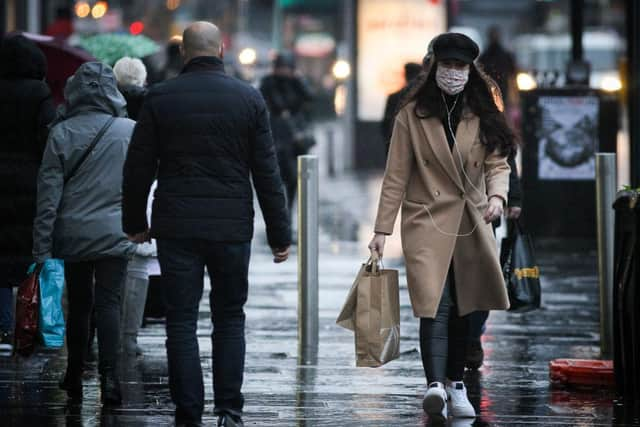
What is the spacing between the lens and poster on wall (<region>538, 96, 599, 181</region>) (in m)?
15.9

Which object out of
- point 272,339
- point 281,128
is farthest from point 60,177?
point 281,128

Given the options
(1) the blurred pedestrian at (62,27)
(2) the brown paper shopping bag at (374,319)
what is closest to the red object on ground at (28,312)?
(2) the brown paper shopping bag at (374,319)

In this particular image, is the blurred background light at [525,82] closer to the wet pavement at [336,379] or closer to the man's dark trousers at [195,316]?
the wet pavement at [336,379]

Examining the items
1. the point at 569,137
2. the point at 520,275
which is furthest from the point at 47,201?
the point at 569,137

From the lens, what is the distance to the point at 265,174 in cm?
709

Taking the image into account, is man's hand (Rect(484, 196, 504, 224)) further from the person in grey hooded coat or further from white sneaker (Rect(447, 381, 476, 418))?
the person in grey hooded coat

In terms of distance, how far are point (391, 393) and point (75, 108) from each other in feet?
7.32

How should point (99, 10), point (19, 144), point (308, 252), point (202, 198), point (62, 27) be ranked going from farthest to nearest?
point (99, 10), point (62, 27), point (308, 252), point (19, 144), point (202, 198)

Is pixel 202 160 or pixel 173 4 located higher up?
pixel 173 4

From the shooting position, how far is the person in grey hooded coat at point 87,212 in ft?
26.2

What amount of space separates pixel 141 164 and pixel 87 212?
111 cm

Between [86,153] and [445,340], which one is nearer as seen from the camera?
[445,340]

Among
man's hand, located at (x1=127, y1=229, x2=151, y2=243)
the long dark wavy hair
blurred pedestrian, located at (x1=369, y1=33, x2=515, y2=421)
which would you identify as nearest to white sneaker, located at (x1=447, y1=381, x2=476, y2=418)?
blurred pedestrian, located at (x1=369, y1=33, x2=515, y2=421)

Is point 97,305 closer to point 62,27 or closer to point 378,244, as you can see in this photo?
point 378,244
